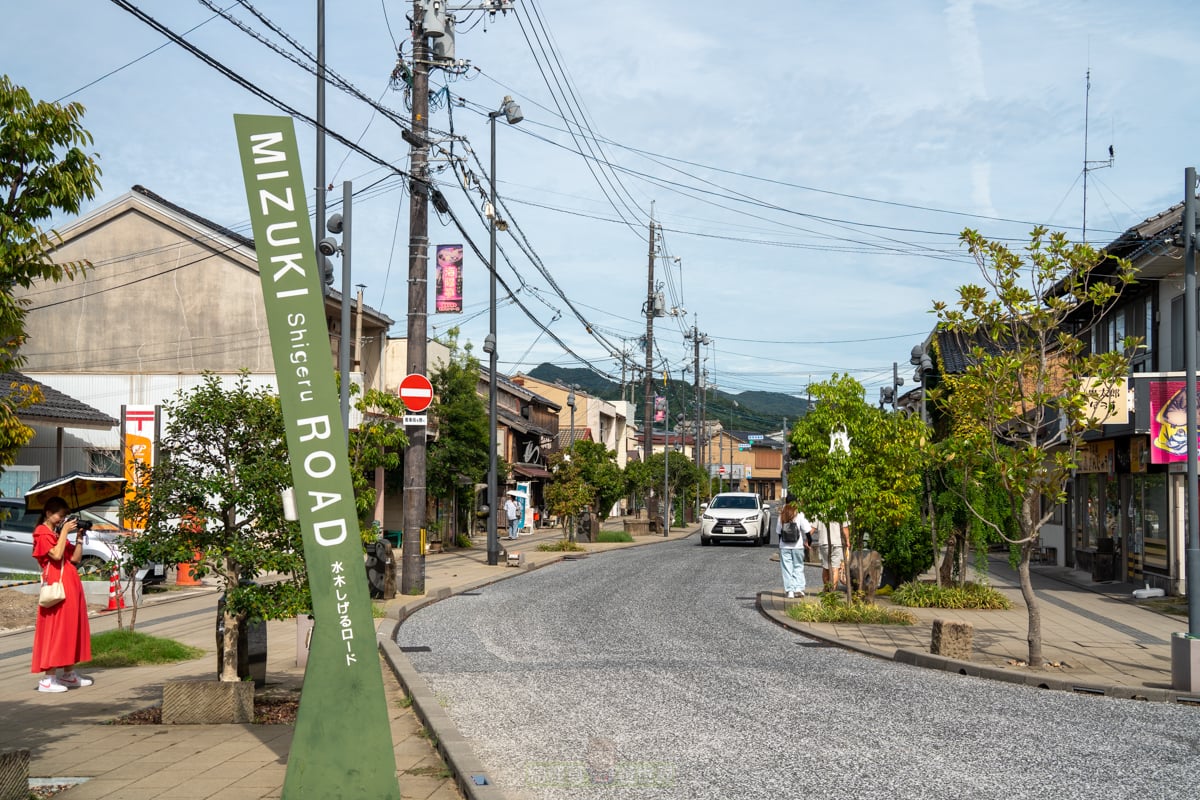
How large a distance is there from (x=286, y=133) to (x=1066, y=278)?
10191 millimetres

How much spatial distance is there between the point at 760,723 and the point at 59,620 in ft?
21.2

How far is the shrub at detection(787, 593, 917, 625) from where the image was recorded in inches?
675

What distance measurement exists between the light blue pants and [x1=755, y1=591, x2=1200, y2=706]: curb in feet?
16.2

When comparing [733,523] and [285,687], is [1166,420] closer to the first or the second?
[285,687]

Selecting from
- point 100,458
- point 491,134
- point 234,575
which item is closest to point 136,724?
point 234,575

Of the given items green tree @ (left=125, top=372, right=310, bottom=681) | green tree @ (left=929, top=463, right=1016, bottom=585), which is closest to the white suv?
green tree @ (left=125, top=372, right=310, bottom=681)

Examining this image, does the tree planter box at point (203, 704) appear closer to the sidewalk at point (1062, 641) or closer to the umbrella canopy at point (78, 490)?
the umbrella canopy at point (78, 490)

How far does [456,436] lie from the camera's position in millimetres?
37875

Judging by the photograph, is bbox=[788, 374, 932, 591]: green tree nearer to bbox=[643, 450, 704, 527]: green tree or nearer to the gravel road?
the gravel road

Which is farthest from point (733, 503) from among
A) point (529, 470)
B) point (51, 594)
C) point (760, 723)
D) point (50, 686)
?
point (51, 594)

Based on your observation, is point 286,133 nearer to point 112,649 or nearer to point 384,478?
point 112,649

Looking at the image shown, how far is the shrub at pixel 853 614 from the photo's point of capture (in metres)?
17.2

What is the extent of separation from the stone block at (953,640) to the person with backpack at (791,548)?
625cm

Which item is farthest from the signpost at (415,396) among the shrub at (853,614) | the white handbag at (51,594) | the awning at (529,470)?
the awning at (529,470)
